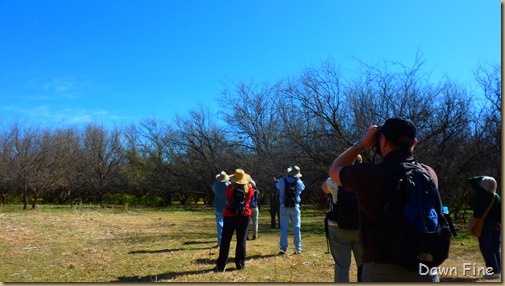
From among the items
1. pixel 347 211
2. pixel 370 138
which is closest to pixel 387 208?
pixel 370 138

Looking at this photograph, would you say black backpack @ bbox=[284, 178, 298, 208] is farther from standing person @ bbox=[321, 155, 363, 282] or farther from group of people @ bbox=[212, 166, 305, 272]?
standing person @ bbox=[321, 155, 363, 282]

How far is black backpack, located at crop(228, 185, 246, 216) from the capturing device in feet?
22.2

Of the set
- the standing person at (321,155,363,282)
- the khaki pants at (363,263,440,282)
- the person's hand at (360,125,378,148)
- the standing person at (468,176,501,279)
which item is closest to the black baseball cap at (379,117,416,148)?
the person's hand at (360,125,378,148)

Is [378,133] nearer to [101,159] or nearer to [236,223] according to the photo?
[236,223]

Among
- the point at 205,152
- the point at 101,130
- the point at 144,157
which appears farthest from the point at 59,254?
the point at 101,130

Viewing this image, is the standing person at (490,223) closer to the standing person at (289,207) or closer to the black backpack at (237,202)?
the standing person at (289,207)

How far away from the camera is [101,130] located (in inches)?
1672

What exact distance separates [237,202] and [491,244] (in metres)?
3.84

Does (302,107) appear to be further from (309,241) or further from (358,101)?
(309,241)

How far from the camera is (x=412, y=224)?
239 centimetres

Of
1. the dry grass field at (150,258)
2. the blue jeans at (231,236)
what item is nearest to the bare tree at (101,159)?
→ the dry grass field at (150,258)

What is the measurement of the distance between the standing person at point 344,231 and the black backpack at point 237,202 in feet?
7.02

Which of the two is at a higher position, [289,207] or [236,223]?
[289,207]

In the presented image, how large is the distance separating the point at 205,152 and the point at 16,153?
532 inches
